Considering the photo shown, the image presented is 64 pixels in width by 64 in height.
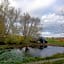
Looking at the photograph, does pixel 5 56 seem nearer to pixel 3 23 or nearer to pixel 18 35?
pixel 3 23

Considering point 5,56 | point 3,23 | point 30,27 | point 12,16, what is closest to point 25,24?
point 30,27

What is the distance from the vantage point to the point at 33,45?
64.1m

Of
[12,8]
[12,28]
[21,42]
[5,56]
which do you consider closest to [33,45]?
[21,42]

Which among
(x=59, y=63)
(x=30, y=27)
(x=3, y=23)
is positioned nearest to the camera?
(x=59, y=63)

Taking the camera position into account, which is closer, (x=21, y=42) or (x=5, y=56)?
(x=5, y=56)

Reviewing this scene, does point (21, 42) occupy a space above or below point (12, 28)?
below

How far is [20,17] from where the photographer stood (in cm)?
6806

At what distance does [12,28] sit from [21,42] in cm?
516

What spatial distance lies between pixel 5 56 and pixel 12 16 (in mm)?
40909

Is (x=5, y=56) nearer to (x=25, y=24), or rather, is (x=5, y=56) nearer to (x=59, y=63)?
(x=59, y=63)

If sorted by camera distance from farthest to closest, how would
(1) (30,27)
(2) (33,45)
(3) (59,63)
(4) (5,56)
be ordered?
(1) (30,27), (2) (33,45), (4) (5,56), (3) (59,63)

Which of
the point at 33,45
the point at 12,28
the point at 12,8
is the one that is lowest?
the point at 33,45

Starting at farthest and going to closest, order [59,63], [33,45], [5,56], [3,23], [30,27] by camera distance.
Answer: [30,27], [33,45], [3,23], [5,56], [59,63]

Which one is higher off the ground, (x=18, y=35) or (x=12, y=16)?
(x=12, y=16)
